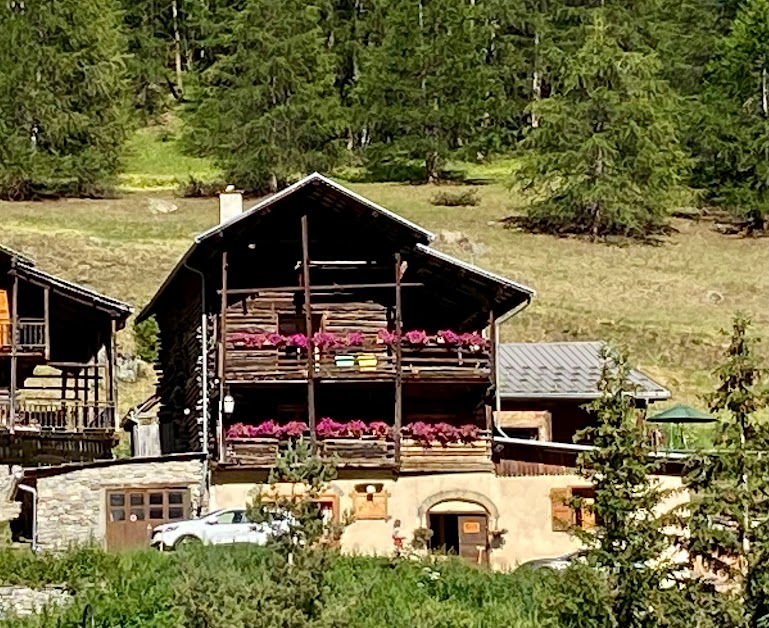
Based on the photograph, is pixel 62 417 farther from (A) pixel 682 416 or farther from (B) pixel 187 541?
(A) pixel 682 416

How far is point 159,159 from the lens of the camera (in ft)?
223

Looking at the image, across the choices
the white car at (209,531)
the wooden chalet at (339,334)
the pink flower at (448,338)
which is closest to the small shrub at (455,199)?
the wooden chalet at (339,334)

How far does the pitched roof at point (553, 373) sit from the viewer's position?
103ft

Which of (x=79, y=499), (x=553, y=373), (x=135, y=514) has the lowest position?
(x=135, y=514)

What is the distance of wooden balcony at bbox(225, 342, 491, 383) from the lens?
91.9ft

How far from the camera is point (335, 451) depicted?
2798cm

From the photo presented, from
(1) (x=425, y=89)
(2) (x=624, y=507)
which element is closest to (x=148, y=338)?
(2) (x=624, y=507)

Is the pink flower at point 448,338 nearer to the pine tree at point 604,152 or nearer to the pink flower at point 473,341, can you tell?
the pink flower at point 473,341

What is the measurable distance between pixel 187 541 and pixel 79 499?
3356 mm

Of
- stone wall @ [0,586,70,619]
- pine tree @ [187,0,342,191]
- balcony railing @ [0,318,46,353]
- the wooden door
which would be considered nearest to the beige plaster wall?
the wooden door

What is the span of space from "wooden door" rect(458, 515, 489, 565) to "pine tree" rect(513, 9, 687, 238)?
2958cm

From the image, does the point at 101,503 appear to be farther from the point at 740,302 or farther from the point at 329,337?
the point at 740,302

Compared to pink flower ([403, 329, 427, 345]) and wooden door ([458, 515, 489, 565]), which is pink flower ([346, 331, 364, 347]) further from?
wooden door ([458, 515, 489, 565])

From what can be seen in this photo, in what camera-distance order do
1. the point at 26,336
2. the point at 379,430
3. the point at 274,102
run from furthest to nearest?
1. the point at 274,102
2. the point at 26,336
3. the point at 379,430
